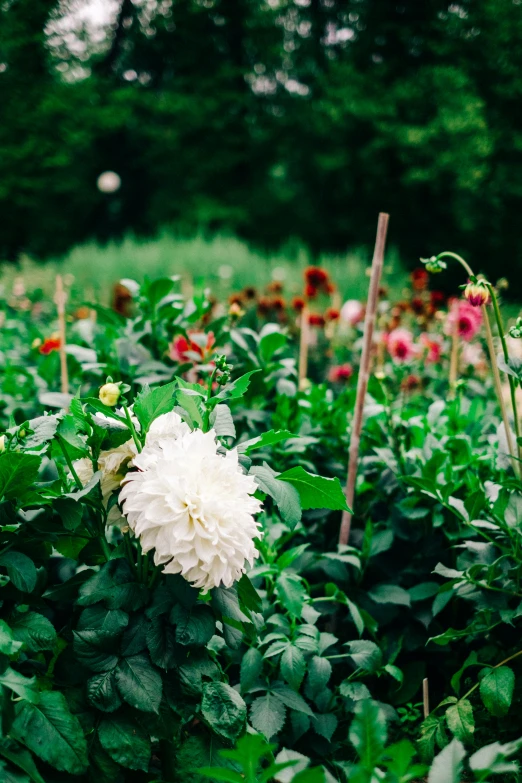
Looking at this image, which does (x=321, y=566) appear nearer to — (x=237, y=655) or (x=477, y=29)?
(x=237, y=655)

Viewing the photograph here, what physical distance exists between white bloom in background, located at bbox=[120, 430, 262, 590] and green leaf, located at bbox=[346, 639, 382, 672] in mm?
616

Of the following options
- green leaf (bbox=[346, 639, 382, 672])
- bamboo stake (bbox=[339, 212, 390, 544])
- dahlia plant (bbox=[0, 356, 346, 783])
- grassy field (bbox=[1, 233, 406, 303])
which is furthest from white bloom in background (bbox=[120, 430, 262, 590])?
grassy field (bbox=[1, 233, 406, 303])

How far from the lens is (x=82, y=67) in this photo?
12508 mm

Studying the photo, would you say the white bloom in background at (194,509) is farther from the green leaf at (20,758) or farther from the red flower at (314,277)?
the red flower at (314,277)

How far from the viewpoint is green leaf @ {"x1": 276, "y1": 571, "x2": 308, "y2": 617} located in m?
1.47

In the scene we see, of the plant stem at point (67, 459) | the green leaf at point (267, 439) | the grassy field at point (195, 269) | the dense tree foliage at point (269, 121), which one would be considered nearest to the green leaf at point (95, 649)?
the plant stem at point (67, 459)

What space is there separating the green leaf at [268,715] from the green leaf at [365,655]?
8.5 inches

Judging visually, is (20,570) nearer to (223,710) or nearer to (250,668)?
(223,710)

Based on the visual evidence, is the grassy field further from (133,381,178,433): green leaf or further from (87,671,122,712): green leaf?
(87,671,122,712): green leaf

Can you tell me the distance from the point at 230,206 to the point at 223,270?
20.6ft

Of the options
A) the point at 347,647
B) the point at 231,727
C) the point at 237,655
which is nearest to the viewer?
the point at 231,727

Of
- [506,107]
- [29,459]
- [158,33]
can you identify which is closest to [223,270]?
[506,107]

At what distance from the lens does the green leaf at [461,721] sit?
1438mm

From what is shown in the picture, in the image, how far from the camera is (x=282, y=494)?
1186 millimetres
